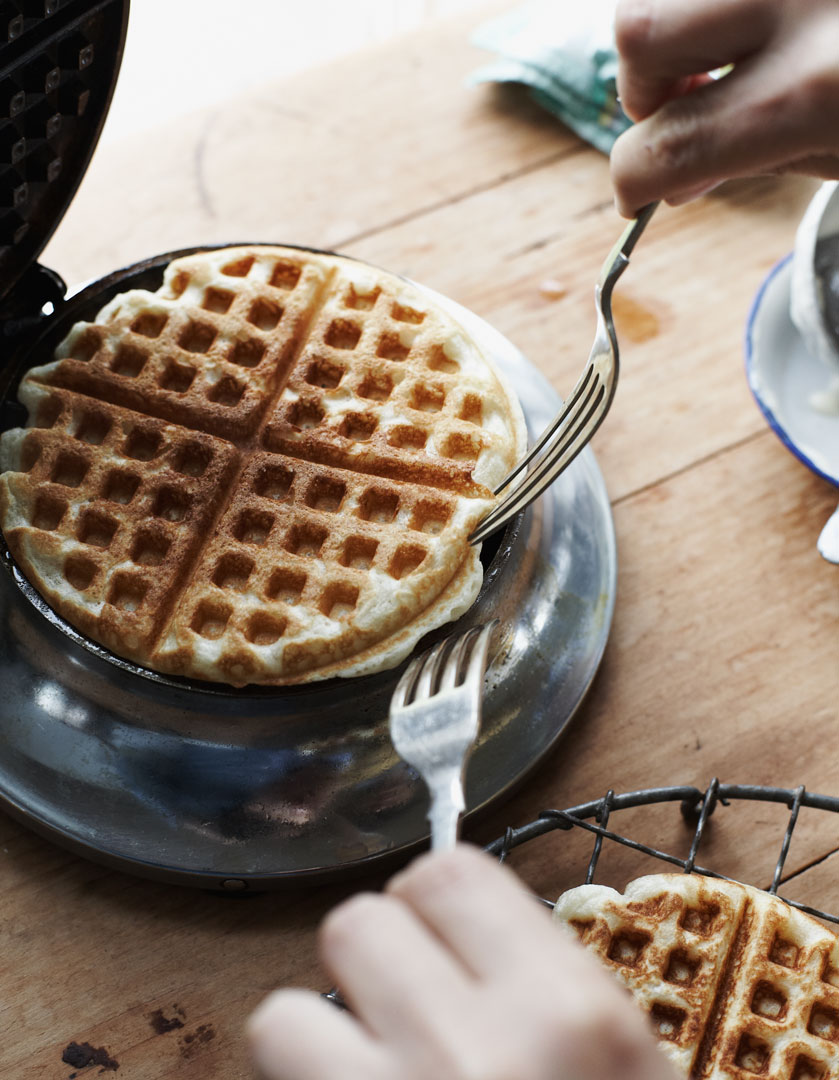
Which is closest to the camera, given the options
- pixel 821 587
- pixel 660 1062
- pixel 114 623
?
pixel 660 1062

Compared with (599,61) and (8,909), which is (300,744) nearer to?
(8,909)

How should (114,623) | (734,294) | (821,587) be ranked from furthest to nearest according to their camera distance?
(734,294), (821,587), (114,623)

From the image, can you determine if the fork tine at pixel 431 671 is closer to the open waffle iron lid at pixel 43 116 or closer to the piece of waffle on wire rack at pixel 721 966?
the piece of waffle on wire rack at pixel 721 966

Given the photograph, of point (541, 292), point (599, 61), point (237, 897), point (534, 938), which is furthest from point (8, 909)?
point (599, 61)

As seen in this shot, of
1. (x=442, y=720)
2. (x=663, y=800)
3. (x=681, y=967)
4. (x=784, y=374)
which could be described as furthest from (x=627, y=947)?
(x=784, y=374)

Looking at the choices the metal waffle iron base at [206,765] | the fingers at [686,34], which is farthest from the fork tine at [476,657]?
the fingers at [686,34]

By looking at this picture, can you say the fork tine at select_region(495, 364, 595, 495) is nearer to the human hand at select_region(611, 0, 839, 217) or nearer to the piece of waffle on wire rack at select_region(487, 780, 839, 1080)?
the human hand at select_region(611, 0, 839, 217)

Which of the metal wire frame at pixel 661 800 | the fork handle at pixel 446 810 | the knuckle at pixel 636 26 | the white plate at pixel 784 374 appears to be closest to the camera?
the fork handle at pixel 446 810

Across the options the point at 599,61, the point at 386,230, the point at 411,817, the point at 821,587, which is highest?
the point at 599,61
